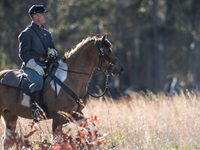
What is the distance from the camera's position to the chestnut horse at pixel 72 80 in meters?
5.33

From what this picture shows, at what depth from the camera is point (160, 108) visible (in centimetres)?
830

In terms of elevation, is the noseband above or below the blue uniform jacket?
below

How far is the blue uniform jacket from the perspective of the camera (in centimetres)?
553

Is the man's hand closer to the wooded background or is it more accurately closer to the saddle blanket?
the saddle blanket

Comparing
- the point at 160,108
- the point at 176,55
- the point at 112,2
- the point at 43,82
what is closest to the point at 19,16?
the point at 112,2

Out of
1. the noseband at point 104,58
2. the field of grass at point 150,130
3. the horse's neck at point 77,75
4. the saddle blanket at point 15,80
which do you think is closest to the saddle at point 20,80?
the saddle blanket at point 15,80

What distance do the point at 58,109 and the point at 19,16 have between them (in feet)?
49.8

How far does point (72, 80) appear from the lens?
18.1 feet

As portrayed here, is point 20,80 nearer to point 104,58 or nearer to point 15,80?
point 15,80

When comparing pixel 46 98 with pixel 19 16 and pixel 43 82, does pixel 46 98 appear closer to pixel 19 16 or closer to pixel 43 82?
pixel 43 82

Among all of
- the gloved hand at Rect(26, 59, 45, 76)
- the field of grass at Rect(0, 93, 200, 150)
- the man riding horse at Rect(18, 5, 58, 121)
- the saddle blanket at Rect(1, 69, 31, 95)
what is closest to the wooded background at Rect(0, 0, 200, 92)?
the field of grass at Rect(0, 93, 200, 150)

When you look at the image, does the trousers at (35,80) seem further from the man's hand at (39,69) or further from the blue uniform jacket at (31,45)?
the blue uniform jacket at (31,45)

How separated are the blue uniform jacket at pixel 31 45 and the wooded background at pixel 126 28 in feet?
40.0

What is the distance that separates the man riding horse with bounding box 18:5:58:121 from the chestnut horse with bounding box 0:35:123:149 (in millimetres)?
198
